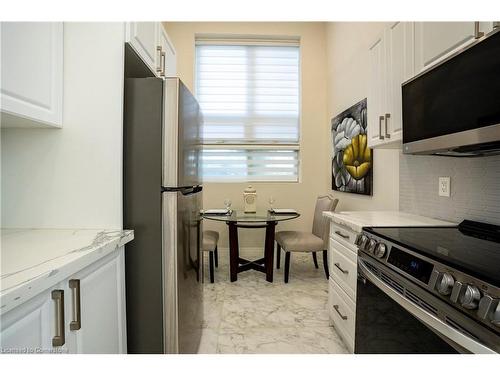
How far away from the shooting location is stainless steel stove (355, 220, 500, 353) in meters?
0.76

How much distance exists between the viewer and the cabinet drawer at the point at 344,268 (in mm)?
1634

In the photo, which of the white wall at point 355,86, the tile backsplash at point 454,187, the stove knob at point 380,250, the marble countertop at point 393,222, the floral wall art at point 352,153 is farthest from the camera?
the floral wall art at point 352,153

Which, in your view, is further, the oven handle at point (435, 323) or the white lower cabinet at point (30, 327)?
the oven handle at point (435, 323)

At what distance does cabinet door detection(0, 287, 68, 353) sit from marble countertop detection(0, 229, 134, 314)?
4 cm

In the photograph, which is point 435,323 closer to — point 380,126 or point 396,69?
point 380,126

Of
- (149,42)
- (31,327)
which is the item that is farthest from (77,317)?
(149,42)

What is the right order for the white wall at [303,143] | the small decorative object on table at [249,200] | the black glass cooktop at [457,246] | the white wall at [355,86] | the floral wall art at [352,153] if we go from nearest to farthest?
the black glass cooktop at [457,246] → the white wall at [355,86] → the floral wall art at [352,153] → the small decorative object on table at [249,200] → the white wall at [303,143]

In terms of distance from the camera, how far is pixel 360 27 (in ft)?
9.46

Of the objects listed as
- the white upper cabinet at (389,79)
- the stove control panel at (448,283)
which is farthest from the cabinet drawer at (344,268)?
the white upper cabinet at (389,79)

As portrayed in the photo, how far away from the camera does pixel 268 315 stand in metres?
2.27

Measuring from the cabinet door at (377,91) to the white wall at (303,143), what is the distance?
1819 mm

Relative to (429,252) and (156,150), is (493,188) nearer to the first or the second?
(429,252)

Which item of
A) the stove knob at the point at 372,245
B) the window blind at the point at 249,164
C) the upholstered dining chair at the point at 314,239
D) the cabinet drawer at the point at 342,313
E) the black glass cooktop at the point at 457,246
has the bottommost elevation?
the cabinet drawer at the point at 342,313

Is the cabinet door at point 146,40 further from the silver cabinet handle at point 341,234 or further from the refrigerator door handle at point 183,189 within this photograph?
the silver cabinet handle at point 341,234
